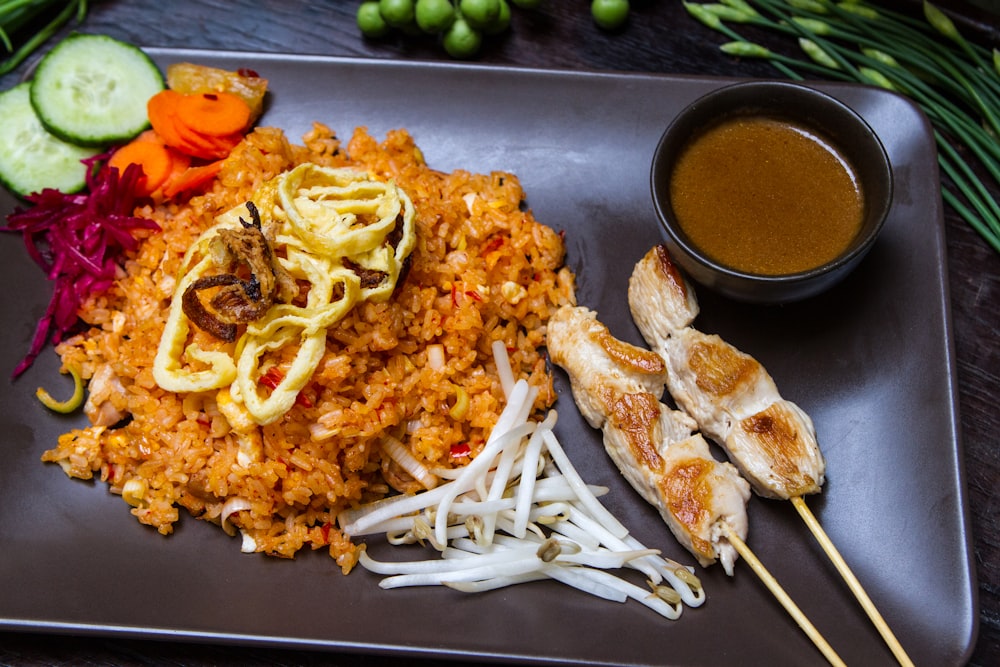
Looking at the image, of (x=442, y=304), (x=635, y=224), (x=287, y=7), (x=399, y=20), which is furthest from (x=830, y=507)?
(x=287, y=7)

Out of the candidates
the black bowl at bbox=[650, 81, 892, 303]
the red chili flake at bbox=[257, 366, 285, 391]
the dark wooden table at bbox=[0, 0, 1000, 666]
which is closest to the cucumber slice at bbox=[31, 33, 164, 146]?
the dark wooden table at bbox=[0, 0, 1000, 666]

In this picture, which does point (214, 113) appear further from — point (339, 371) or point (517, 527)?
point (517, 527)

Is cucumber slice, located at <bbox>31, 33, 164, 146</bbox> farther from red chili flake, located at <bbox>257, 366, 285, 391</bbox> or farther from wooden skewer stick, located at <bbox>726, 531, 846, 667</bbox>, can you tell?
wooden skewer stick, located at <bbox>726, 531, 846, 667</bbox>

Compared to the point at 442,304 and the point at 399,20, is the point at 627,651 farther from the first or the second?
the point at 399,20

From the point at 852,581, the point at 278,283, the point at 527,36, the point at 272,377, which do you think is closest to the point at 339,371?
the point at 272,377

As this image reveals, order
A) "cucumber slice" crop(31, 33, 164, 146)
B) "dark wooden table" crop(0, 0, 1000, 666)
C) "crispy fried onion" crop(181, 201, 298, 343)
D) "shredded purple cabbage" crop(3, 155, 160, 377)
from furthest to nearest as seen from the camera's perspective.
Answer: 1. "dark wooden table" crop(0, 0, 1000, 666)
2. "cucumber slice" crop(31, 33, 164, 146)
3. "shredded purple cabbage" crop(3, 155, 160, 377)
4. "crispy fried onion" crop(181, 201, 298, 343)

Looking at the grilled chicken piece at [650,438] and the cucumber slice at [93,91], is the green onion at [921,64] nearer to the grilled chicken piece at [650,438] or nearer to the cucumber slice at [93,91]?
the grilled chicken piece at [650,438]

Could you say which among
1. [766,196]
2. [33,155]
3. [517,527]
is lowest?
[517,527]
